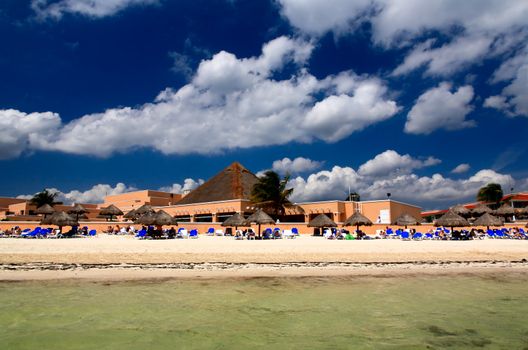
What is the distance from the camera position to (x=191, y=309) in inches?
309

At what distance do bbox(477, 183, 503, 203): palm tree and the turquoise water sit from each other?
45768mm

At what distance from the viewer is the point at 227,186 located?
44.7m

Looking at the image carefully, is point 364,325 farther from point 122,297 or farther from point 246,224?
point 246,224

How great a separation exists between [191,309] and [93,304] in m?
2.33

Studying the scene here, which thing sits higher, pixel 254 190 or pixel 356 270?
pixel 254 190

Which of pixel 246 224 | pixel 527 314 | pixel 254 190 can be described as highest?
pixel 254 190

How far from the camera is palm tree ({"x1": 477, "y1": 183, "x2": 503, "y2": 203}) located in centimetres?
4969

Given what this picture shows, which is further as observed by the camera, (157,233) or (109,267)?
(157,233)

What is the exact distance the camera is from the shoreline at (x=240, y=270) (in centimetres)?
1130

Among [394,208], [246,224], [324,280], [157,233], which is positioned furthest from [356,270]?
[394,208]

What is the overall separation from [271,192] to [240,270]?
23.5 meters

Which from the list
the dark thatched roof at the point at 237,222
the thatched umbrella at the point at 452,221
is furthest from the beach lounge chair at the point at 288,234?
the thatched umbrella at the point at 452,221

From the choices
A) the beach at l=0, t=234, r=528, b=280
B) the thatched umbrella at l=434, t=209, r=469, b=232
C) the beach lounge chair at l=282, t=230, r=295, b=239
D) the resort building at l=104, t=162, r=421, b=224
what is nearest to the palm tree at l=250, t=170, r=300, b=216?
the resort building at l=104, t=162, r=421, b=224

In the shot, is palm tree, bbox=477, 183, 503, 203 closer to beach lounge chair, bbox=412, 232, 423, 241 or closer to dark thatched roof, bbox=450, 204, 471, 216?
dark thatched roof, bbox=450, 204, 471, 216
